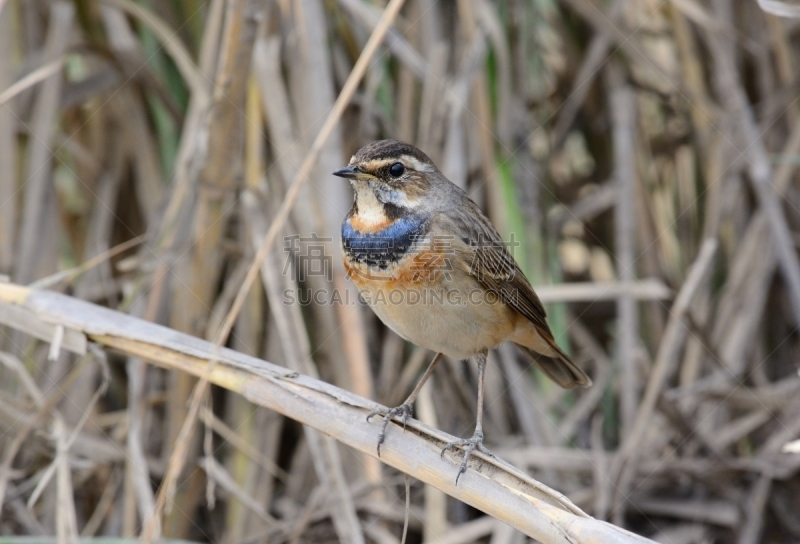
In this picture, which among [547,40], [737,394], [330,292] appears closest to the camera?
[330,292]

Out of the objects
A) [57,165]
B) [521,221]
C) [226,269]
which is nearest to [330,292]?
[226,269]

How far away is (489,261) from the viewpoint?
160 inches

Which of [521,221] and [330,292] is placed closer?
[330,292]

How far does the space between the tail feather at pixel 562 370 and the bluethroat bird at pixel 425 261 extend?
29 centimetres

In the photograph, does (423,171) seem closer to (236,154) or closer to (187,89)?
(236,154)

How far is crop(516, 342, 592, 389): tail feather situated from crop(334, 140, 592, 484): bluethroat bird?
29cm

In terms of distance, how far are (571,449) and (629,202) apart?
1582 millimetres

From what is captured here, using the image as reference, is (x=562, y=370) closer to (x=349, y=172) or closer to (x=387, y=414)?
(x=387, y=414)

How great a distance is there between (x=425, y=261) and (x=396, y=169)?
490mm

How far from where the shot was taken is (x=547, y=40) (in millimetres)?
5730

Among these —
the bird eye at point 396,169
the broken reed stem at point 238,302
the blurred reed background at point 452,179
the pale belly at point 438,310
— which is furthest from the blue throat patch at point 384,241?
the broken reed stem at point 238,302

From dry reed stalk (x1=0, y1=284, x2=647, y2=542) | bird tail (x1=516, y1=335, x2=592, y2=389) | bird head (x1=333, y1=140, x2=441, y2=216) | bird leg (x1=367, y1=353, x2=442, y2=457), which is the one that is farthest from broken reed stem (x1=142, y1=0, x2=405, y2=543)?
bird tail (x1=516, y1=335, x2=592, y2=389)

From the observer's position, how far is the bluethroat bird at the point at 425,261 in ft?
12.4

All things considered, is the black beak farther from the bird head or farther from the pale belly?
the pale belly
